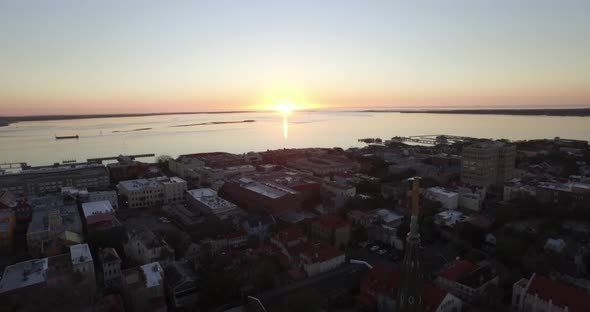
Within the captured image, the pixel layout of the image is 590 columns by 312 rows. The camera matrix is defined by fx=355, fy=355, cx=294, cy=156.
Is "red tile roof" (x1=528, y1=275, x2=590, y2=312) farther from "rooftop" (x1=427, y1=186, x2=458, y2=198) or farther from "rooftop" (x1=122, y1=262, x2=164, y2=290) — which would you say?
"rooftop" (x1=122, y1=262, x2=164, y2=290)

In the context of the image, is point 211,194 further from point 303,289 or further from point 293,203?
point 303,289

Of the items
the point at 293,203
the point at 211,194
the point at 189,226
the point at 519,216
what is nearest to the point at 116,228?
the point at 189,226

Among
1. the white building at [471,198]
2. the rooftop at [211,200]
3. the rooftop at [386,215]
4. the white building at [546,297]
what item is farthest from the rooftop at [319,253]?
the white building at [471,198]

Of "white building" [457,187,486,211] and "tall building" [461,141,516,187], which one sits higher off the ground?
"tall building" [461,141,516,187]

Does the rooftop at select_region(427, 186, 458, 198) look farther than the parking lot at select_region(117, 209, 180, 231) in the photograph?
Yes

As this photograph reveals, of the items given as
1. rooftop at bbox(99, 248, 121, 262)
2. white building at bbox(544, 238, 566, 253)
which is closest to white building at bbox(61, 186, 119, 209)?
rooftop at bbox(99, 248, 121, 262)

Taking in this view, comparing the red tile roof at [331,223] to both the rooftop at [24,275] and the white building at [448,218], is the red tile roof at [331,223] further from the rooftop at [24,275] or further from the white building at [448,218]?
the rooftop at [24,275]

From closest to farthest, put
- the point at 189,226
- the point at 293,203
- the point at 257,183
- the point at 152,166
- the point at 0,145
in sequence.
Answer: the point at 189,226, the point at 293,203, the point at 257,183, the point at 152,166, the point at 0,145
